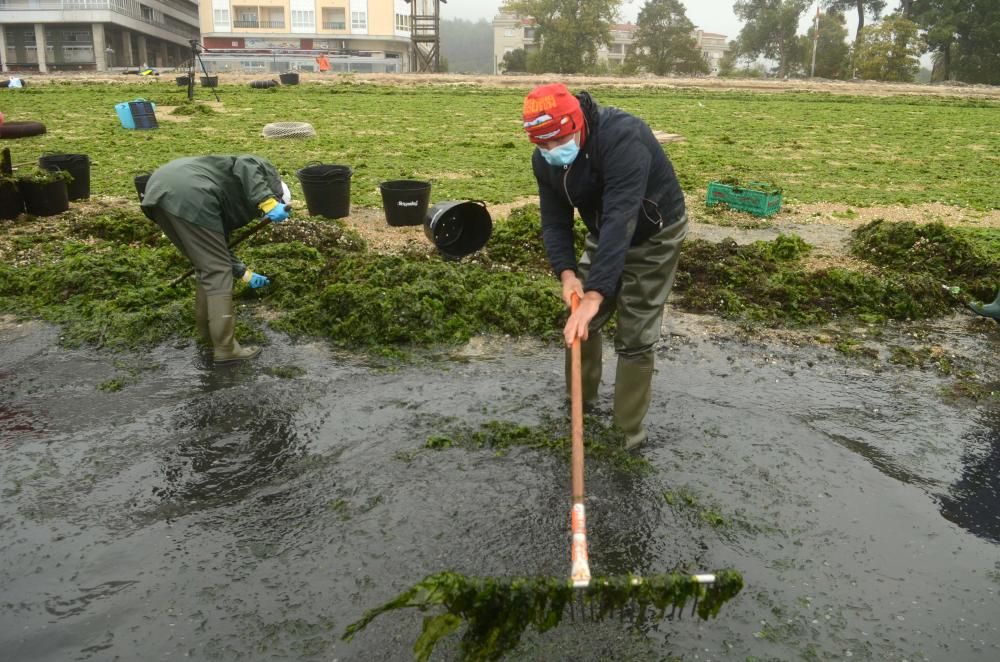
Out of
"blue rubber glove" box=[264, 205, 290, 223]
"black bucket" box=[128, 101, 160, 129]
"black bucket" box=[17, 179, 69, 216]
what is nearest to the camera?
"blue rubber glove" box=[264, 205, 290, 223]

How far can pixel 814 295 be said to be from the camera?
22.9 ft

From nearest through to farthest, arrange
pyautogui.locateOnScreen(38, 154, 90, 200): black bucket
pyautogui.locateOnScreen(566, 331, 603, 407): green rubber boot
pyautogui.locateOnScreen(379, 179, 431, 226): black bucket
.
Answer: pyautogui.locateOnScreen(566, 331, 603, 407): green rubber boot < pyautogui.locateOnScreen(379, 179, 431, 226): black bucket < pyautogui.locateOnScreen(38, 154, 90, 200): black bucket

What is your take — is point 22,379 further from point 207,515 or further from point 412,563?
point 412,563

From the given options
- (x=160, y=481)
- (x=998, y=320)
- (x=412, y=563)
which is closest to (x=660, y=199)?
(x=412, y=563)

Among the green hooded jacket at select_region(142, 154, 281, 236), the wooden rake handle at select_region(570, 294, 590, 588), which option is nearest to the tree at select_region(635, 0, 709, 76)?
the green hooded jacket at select_region(142, 154, 281, 236)

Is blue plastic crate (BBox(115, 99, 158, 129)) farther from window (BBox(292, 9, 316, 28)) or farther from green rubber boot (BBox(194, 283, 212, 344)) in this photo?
window (BBox(292, 9, 316, 28))

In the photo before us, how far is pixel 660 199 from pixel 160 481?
3.20m

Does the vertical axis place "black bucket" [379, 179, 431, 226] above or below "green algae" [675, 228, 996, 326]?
above

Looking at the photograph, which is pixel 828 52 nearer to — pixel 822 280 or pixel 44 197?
pixel 822 280

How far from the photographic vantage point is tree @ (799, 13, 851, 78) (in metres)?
61.2

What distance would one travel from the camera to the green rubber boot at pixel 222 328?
5.48 meters

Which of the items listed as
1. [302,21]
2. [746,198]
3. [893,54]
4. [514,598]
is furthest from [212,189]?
[302,21]

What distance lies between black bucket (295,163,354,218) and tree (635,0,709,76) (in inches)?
2375

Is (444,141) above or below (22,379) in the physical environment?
above
